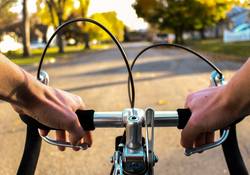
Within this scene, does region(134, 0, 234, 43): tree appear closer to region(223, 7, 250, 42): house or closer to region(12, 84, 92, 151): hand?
region(223, 7, 250, 42): house

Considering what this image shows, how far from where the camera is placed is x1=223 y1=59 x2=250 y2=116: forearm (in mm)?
1214

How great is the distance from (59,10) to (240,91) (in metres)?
46.5

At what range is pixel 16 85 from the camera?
1300 mm

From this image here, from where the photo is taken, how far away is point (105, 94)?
37.8ft

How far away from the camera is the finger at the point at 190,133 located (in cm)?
135

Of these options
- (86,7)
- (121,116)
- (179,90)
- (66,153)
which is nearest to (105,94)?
(179,90)

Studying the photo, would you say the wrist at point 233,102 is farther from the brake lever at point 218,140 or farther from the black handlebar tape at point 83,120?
the black handlebar tape at point 83,120

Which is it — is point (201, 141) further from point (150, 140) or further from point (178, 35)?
point (178, 35)

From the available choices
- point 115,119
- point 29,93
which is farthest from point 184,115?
point 29,93

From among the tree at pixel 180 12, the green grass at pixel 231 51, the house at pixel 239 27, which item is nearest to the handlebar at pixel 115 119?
the green grass at pixel 231 51

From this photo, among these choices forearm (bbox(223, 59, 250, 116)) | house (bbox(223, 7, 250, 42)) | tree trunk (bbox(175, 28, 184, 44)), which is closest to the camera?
forearm (bbox(223, 59, 250, 116))

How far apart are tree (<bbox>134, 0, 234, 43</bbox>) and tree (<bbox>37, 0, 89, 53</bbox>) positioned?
6756 mm

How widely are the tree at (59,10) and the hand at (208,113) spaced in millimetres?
42898

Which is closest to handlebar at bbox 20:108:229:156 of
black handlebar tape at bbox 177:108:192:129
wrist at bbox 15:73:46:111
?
black handlebar tape at bbox 177:108:192:129
